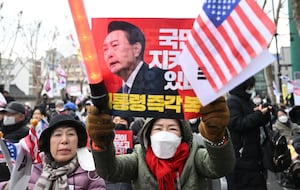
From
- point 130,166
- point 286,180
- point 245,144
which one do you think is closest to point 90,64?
point 130,166

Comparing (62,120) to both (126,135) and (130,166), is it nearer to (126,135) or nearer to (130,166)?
(130,166)

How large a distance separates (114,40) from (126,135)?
2.66 m

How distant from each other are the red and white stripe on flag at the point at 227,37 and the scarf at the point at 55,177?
1.41 m

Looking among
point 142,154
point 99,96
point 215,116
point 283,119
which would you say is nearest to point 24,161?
point 142,154

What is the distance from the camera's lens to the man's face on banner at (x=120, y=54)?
2131mm

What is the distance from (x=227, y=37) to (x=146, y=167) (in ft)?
3.51

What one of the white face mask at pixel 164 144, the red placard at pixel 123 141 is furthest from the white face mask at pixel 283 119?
the white face mask at pixel 164 144

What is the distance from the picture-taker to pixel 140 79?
85.1 inches

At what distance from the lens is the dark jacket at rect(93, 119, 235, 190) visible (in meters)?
2.32

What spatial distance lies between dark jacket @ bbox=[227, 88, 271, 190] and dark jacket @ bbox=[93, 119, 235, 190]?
1585mm

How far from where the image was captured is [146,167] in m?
2.59

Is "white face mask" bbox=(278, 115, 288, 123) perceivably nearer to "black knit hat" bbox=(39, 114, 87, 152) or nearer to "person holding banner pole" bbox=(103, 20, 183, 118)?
"black knit hat" bbox=(39, 114, 87, 152)

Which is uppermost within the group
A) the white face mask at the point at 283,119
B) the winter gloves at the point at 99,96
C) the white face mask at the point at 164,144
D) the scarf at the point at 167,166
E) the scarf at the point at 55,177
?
the winter gloves at the point at 99,96

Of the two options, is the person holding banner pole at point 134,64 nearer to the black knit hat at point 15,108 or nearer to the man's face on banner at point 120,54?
the man's face on banner at point 120,54
